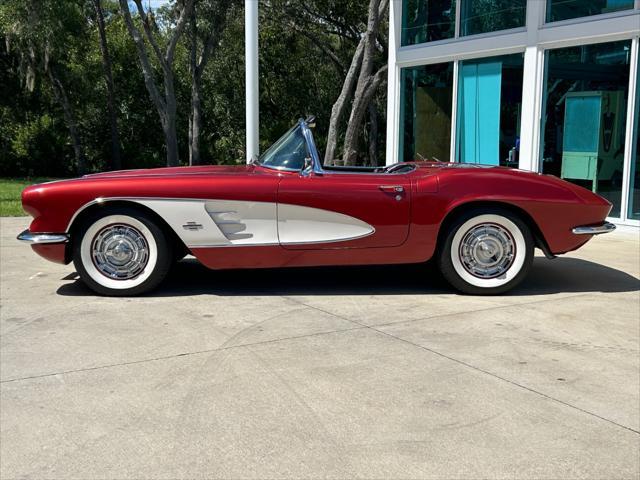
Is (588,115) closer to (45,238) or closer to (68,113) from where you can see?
(45,238)

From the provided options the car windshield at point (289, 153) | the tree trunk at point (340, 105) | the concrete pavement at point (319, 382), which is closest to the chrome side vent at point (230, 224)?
the concrete pavement at point (319, 382)

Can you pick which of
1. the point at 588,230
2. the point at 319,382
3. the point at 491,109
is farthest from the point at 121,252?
the point at 491,109

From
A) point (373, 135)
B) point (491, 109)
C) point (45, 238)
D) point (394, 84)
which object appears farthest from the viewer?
point (373, 135)

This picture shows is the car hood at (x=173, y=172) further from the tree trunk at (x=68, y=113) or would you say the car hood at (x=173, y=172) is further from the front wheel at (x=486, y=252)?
Answer: the tree trunk at (x=68, y=113)

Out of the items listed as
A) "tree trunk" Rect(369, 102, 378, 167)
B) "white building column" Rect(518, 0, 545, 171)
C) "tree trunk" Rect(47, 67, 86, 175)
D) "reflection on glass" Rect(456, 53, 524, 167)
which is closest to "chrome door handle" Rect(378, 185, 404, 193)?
"white building column" Rect(518, 0, 545, 171)

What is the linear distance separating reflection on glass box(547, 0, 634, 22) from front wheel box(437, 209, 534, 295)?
18.3 feet

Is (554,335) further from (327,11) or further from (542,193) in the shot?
(327,11)

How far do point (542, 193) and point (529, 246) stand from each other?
45 cm

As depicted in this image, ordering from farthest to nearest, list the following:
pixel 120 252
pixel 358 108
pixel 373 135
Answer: pixel 373 135 < pixel 358 108 < pixel 120 252

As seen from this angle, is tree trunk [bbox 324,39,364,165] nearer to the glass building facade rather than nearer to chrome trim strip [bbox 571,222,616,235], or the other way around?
the glass building facade

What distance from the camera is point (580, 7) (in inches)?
385

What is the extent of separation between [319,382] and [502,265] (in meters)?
2.56

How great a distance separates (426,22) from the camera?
40.8ft

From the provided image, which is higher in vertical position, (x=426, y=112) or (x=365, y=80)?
(x=365, y=80)
